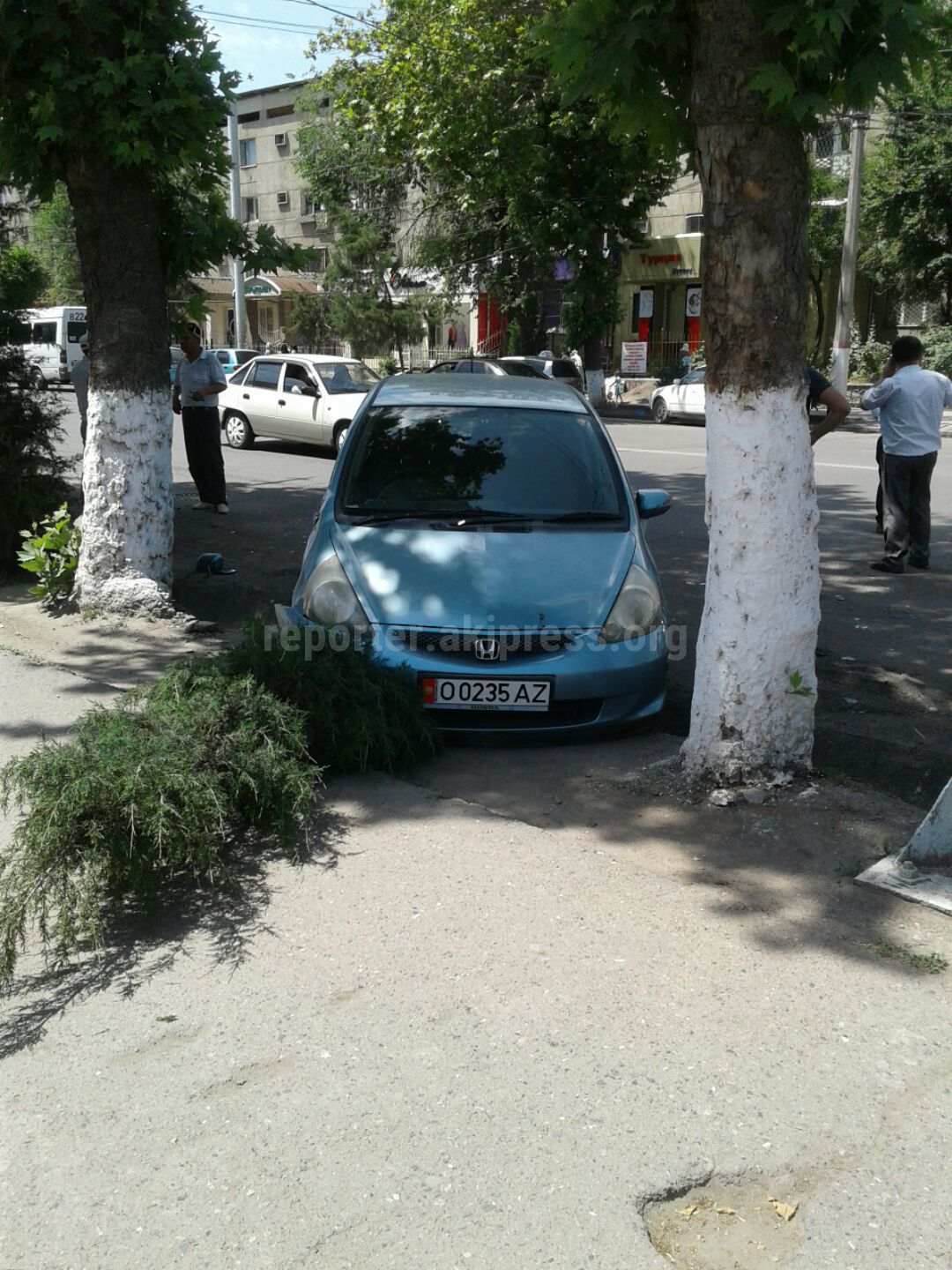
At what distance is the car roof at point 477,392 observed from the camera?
6.96 m

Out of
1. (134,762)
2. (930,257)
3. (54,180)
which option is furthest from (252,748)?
(930,257)

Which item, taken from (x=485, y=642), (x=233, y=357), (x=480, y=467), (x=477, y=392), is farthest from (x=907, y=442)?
(x=233, y=357)

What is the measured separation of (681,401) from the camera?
26312 millimetres

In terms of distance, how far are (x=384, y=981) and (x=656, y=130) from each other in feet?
12.3

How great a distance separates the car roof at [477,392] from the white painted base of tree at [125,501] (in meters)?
1.78

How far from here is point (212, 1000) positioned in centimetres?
358

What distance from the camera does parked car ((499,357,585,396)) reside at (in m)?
25.0

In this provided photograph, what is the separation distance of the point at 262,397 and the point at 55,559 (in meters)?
12.0

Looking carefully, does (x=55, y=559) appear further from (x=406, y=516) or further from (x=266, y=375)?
(x=266, y=375)

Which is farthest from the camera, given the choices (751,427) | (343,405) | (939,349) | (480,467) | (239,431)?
(939,349)

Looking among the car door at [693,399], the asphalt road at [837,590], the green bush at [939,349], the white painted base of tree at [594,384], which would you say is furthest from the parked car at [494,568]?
the white painted base of tree at [594,384]

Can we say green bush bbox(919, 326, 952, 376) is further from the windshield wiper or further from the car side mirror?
the windshield wiper

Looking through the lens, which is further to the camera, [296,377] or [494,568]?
[296,377]

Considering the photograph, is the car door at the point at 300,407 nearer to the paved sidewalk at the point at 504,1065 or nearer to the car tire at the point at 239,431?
the car tire at the point at 239,431
